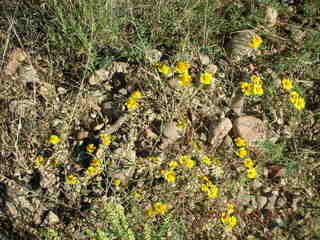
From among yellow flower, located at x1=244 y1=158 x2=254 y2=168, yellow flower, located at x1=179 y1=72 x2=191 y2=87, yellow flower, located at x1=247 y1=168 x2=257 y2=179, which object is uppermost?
yellow flower, located at x1=179 y1=72 x2=191 y2=87

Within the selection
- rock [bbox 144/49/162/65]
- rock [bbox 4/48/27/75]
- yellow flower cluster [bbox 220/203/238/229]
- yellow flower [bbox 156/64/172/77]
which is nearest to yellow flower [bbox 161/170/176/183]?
yellow flower cluster [bbox 220/203/238/229]

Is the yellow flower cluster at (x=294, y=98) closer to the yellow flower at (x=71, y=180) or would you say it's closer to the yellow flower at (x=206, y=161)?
the yellow flower at (x=206, y=161)

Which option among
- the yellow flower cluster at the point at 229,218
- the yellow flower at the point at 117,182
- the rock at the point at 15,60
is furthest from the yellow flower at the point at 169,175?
the rock at the point at 15,60

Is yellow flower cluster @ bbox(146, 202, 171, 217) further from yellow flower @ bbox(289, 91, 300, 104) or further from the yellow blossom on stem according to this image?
yellow flower @ bbox(289, 91, 300, 104)

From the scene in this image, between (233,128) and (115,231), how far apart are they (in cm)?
132

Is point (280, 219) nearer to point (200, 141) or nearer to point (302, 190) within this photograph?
point (302, 190)

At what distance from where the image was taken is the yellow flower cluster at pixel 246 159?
2555mm

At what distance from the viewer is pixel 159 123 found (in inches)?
108

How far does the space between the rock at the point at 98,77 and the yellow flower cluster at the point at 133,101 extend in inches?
16.5

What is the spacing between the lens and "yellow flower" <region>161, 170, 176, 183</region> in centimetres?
239

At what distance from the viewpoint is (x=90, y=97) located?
2.85 metres

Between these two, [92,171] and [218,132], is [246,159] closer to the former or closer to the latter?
[218,132]

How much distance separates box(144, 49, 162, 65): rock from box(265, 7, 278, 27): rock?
1.22 meters

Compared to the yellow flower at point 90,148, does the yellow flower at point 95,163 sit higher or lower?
lower
